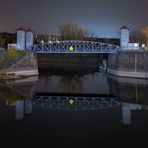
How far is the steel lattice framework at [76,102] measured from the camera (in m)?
22.0

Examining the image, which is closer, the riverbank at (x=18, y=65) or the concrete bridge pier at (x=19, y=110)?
the concrete bridge pier at (x=19, y=110)

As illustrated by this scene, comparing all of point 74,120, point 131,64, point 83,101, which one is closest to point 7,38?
point 131,64

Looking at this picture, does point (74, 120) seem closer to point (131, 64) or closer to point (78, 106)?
point (78, 106)

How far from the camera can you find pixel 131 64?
4272cm

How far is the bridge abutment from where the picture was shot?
4156 cm

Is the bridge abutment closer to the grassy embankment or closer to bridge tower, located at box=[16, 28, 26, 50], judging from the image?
the grassy embankment

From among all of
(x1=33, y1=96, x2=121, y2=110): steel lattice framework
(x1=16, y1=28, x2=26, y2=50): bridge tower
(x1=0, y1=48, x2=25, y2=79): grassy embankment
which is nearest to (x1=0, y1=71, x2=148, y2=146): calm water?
(x1=33, y1=96, x2=121, y2=110): steel lattice framework

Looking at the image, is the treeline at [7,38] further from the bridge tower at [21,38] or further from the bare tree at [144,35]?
the bare tree at [144,35]

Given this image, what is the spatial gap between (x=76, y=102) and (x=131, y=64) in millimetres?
19360

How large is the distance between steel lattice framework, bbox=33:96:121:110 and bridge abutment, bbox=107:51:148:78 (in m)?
15.4

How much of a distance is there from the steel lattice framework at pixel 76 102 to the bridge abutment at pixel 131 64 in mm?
15367

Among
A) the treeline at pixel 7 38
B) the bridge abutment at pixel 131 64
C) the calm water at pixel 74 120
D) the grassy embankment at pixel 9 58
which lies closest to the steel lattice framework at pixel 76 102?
the calm water at pixel 74 120

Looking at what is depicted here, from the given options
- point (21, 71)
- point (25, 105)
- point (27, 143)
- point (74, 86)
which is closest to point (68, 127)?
point (27, 143)

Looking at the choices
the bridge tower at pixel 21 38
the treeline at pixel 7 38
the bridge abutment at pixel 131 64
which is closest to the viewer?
the bridge abutment at pixel 131 64
